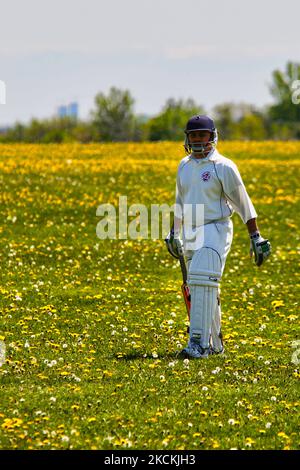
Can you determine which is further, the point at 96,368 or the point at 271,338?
the point at 271,338

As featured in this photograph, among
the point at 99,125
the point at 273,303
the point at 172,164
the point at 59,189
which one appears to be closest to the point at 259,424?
the point at 273,303

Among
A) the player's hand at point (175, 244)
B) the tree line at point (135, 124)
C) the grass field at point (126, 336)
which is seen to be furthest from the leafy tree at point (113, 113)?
the player's hand at point (175, 244)

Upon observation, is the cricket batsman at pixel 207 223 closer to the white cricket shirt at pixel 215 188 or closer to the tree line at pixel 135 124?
the white cricket shirt at pixel 215 188

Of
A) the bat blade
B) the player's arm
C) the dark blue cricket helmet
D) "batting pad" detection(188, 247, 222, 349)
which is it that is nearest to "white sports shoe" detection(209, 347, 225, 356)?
"batting pad" detection(188, 247, 222, 349)

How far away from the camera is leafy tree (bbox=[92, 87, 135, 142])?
3831 inches

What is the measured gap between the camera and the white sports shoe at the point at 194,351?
12.4 meters

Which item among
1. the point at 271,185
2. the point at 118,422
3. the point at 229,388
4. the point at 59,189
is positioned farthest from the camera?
the point at 271,185

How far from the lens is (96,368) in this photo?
11.9 m

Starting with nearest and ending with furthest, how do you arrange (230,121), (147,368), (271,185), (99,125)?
(147,368) → (271,185) → (99,125) → (230,121)

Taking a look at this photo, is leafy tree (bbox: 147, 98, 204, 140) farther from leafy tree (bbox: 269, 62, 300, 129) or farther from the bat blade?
the bat blade

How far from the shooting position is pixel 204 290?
12.3 metres

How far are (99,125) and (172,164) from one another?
6386 cm

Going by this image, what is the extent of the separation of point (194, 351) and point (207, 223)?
65.5 inches

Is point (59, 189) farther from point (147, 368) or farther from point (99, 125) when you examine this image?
point (99, 125)
